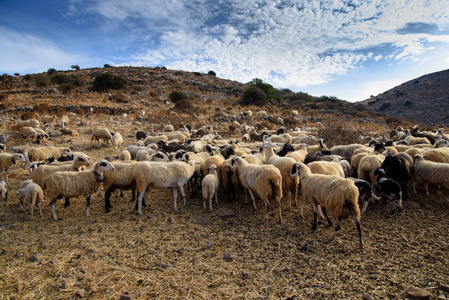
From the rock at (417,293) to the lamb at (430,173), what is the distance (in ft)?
14.0

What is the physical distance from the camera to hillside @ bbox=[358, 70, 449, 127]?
36.6 m

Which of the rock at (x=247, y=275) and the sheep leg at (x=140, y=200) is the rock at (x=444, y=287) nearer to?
the rock at (x=247, y=275)

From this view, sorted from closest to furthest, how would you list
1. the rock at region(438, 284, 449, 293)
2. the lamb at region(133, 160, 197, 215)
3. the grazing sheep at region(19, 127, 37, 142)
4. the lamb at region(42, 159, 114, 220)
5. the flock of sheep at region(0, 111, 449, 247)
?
the rock at region(438, 284, 449, 293) < the flock of sheep at region(0, 111, 449, 247) < the lamb at region(42, 159, 114, 220) < the lamb at region(133, 160, 197, 215) < the grazing sheep at region(19, 127, 37, 142)

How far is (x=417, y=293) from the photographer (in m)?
3.31

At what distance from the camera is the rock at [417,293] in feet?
10.7

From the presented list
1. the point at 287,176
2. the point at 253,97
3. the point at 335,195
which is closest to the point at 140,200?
the point at 287,176

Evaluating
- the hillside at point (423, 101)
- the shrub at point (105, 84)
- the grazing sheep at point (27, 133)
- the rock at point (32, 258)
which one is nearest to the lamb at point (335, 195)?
the rock at point (32, 258)

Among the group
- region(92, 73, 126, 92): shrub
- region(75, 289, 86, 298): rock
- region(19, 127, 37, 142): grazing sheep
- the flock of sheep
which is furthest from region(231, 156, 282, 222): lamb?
region(92, 73, 126, 92): shrub

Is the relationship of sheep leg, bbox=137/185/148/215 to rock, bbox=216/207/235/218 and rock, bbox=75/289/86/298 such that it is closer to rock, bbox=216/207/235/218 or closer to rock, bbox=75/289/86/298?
rock, bbox=216/207/235/218

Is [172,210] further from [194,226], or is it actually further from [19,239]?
[19,239]

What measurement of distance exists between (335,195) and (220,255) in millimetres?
2717

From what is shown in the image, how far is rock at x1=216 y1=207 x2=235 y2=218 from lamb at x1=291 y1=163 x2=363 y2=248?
6.77 ft

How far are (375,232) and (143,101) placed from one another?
29912 millimetres

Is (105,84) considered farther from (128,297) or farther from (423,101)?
(423,101)
